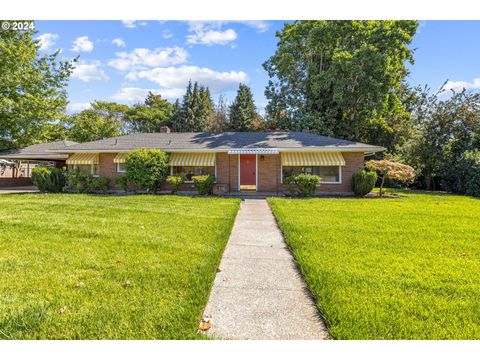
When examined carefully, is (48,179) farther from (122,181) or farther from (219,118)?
(219,118)

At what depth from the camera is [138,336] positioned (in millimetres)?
3156

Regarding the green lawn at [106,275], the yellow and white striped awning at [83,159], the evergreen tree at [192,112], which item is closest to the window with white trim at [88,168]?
the yellow and white striped awning at [83,159]

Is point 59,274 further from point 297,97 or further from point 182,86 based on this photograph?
point 182,86

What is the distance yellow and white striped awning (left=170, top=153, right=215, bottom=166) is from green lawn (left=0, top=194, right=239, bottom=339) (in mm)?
10565

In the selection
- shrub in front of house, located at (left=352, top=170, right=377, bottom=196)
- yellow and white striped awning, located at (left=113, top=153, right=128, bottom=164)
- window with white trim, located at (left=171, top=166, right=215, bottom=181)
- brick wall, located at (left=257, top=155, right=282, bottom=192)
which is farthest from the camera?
window with white trim, located at (left=171, top=166, right=215, bottom=181)

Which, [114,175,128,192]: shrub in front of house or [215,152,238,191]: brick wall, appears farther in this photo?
[215,152,238,191]: brick wall

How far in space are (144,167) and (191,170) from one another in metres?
3.65

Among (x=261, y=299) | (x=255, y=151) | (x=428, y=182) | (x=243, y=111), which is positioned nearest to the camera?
(x=261, y=299)

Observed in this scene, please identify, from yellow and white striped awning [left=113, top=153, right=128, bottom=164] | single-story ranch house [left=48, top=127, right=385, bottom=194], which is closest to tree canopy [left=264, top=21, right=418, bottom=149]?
single-story ranch house [left=48, top=127, right=385, bottom=194]

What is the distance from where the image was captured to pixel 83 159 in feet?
69.2

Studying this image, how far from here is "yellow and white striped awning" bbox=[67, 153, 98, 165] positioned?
20.9 meters

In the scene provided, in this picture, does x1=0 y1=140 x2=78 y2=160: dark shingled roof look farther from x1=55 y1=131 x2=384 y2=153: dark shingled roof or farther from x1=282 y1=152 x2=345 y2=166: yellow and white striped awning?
x1=282 y1=152 x2=345 y2=166: yellow and white striped awning

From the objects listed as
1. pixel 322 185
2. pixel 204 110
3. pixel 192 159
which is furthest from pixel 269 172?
pixel 204 110

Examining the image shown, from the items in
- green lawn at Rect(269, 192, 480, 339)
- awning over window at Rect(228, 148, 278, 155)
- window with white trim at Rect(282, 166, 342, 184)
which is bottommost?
green lawn at Rect(269, 192, 480, 339)
